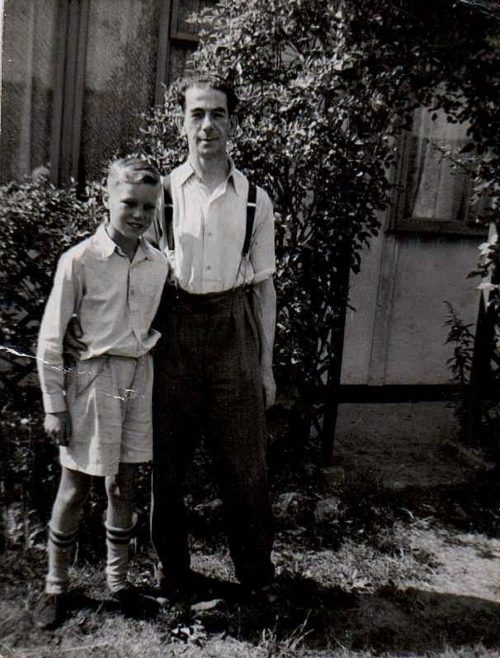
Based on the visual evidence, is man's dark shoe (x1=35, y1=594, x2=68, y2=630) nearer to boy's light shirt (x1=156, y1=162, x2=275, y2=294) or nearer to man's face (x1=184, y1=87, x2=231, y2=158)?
boy's light shirt (x1=156, y1=162, x2=275, y2=294)

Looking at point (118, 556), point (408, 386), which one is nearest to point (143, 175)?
point (118, 556)

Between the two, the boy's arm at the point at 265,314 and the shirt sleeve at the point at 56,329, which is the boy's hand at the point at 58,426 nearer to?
the shirt sleeve at the point at 56,329

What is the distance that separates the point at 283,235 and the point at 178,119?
90cm

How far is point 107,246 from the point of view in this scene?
2.73 meters

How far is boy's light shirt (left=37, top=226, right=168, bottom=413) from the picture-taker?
2672 millimetres

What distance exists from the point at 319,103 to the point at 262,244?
1275mm

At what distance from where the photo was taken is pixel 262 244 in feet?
9.67

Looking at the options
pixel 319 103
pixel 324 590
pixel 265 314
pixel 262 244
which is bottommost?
pixel 324 590

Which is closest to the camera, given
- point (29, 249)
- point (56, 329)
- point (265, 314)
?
point (56, 329)

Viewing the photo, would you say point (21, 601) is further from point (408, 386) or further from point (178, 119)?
point (408, 386)

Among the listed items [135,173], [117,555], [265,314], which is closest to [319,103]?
[265,314]

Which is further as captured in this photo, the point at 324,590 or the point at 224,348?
the point at 324,590

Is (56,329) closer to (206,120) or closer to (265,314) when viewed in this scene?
(265,314)

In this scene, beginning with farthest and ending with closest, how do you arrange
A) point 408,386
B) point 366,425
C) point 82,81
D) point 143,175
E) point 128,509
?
point 408,386, point 366,425, point 82,81, point 128,509, point 143,175
